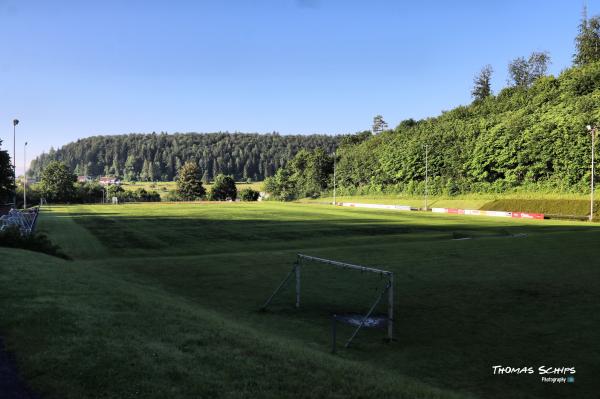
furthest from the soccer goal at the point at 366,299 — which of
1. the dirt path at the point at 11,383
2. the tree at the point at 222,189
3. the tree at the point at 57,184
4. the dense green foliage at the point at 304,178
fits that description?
the tree at the point at 222,189

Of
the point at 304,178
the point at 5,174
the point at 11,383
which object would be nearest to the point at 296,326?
the point at 11,383

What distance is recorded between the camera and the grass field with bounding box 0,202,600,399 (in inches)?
298

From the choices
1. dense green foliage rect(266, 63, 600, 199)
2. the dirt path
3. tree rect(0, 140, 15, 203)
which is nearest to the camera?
the dirt path

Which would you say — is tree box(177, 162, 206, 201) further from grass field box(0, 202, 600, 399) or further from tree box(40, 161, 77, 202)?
grass field box(0, 202, 600, 399)

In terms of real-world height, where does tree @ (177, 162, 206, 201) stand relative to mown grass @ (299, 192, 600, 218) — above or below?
above

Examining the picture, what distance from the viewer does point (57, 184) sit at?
470ft

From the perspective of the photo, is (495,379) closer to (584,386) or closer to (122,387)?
(584,386)

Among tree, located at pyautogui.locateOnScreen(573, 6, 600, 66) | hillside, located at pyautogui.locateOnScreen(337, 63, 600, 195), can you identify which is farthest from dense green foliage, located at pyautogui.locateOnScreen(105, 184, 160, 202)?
tree, located at pyautogui.locateOnScreen(573, 6, 600, 66)

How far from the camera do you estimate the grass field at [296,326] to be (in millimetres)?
7574

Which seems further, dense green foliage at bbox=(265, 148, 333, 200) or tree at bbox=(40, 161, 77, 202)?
dense green foliage at bbox=(265, 148, 333, 200)

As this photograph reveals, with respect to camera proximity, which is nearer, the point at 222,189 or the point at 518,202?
the point at 518,202

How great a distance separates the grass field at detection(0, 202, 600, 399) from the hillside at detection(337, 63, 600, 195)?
2302 inches

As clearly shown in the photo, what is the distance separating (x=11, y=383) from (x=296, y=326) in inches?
333

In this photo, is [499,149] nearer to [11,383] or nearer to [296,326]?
[296,326]
